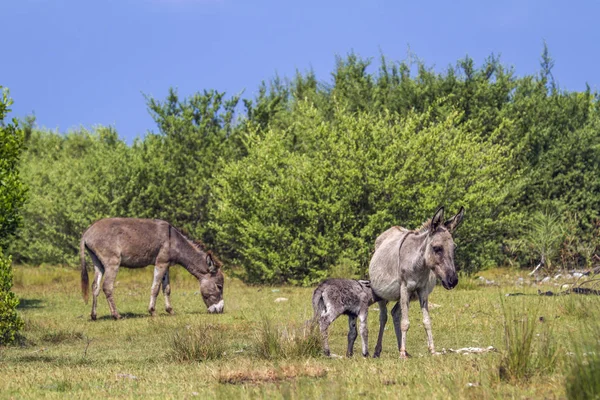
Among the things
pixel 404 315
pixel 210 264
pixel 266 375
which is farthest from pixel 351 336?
pixel 210 264

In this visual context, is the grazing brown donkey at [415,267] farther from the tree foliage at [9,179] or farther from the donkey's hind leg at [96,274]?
the donkey's hind leg at [96,274]

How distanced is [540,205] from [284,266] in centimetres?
1497

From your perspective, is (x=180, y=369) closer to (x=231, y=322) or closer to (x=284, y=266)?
(x=231, y=322)

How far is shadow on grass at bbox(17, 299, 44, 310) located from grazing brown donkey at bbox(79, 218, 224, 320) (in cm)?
389

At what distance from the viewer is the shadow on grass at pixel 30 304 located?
24.4m

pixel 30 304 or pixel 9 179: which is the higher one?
pixel 9 179

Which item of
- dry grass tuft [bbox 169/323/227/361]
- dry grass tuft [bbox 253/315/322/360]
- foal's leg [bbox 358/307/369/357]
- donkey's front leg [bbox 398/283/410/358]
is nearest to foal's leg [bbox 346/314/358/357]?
foal's leg [bbox 358/307/369/357]

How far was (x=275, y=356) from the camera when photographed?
11.9 metres

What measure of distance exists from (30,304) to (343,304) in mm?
16079

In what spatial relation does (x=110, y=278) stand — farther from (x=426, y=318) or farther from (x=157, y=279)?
(x=426, y=318)

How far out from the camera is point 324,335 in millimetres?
12328

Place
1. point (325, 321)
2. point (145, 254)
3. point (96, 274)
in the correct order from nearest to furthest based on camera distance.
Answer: point (325, 321) < point (96, 274) < point (145, 254)

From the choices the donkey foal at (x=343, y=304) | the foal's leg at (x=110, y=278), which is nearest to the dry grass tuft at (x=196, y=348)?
the donkey foal at (x=343, y=304)

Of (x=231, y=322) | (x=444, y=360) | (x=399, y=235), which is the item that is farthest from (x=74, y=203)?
(x=444, y=360)
